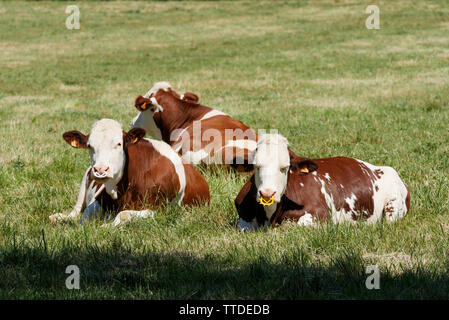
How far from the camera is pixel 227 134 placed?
973 cm

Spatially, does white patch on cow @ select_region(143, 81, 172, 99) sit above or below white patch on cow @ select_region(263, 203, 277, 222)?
above

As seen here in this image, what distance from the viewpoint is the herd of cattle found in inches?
249

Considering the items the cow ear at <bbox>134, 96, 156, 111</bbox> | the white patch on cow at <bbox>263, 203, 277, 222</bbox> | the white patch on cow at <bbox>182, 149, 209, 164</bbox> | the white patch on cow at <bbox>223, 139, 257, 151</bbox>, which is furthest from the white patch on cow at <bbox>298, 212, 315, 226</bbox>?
the cow ear at <bbox>134, 96, 156, 111</bbox>

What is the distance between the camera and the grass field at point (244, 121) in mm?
4949

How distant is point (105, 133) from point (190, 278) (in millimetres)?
2293

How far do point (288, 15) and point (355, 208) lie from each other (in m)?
35.2

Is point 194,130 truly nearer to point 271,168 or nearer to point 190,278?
point 271,168

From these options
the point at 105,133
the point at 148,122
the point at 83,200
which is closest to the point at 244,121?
the point at 148,122

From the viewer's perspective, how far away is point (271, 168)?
6109 millimetres

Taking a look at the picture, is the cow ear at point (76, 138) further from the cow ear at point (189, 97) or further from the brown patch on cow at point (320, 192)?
the cow ear at point (189, 97)

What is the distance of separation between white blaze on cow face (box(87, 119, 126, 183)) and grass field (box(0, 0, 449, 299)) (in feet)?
1.90

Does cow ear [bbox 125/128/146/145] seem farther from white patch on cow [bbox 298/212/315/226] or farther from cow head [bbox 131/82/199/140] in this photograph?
cow head [bbox 131/82/199/140]
